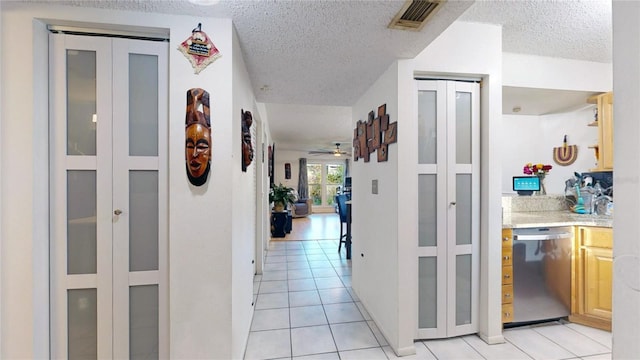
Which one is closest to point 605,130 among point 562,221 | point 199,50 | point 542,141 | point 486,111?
point 542,141

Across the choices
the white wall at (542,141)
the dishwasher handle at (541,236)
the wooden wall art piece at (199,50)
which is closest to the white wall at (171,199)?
the wooden wall art piece at (199,50)

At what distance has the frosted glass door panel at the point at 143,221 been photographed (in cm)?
142

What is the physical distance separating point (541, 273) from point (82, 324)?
3.33 meters

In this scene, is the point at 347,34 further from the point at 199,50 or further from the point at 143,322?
the point at 143,322

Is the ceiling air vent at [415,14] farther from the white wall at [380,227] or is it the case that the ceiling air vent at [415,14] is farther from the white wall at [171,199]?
the white wall at [171,199]

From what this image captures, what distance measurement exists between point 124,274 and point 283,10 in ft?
5.62

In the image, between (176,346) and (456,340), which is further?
(456,340)

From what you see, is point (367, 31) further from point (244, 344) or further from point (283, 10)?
point (244, 344)

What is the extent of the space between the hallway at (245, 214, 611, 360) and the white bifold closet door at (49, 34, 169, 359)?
0.95 meters

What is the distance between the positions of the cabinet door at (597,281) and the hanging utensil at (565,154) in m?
1.36

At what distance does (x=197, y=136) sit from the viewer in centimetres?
136

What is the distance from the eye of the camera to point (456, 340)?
2.00 metres

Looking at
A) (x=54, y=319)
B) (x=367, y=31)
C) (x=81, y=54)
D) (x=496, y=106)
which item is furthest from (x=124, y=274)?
(x=496, y=106)

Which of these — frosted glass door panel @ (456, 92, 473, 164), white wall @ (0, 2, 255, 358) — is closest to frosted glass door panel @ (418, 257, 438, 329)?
frosted glass door panel @ (456, 92, 473, 164)
